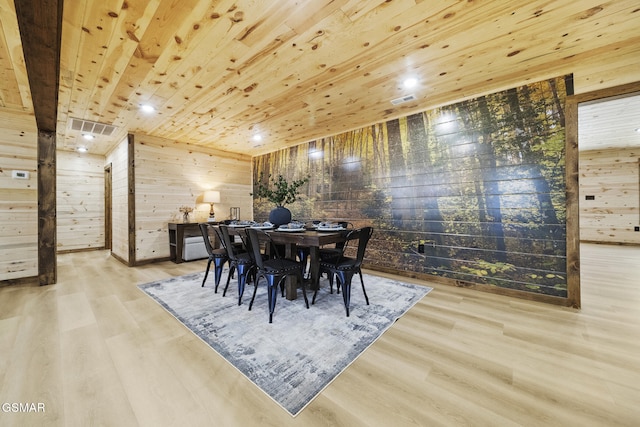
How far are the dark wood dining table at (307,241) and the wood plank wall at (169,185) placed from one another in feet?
8.60

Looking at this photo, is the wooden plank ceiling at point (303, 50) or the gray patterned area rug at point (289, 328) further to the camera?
the wooden plank ceiling at point (303, 50)

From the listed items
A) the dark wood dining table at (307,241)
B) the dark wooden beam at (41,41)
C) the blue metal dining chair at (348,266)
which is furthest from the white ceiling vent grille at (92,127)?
the blue metal dining chair at (348,266)

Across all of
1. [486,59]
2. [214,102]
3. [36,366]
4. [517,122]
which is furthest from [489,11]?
[36,366]

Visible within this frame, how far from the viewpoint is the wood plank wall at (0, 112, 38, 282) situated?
3305 millimetres

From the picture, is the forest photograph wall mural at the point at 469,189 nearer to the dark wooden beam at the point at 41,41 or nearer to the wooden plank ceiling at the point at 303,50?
the wooden plank ceiling at the point at 303,50

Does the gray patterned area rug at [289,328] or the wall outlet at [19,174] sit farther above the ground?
the wall outlet at [19,174]

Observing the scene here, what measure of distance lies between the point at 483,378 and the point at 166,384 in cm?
195

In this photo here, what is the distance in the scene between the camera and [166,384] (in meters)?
1.43

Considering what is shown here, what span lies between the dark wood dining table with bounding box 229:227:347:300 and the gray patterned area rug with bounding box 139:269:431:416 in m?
0.18

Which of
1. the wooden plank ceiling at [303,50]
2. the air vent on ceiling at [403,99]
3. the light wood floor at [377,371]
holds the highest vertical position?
the air vent on ceiling at [403,99]

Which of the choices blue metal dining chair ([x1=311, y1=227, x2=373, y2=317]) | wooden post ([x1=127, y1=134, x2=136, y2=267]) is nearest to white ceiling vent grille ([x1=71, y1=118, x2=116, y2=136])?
wooden post ([x1=127, y1=134, x2=136, y2=267])

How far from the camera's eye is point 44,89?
85.7 inches

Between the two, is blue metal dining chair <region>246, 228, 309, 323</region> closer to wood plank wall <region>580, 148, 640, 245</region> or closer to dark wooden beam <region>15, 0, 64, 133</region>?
dark wooden beam <region>15, 0, 64, 133</region>

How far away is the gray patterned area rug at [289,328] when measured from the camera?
1.51m
